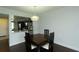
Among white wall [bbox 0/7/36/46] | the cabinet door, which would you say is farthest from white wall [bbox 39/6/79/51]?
the cabinet door

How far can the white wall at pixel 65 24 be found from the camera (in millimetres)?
2000

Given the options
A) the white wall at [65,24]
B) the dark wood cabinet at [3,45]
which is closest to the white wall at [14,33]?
the dark wood cabinet at [3,45]

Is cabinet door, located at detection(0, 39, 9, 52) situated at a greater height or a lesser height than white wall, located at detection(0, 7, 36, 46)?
lesser

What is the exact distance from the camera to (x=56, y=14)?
2070 millimetres

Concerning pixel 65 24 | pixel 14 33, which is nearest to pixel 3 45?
pixel 14 33

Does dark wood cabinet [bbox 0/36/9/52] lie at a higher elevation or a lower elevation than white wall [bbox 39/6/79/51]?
lower

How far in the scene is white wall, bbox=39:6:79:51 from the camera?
2.00 metres

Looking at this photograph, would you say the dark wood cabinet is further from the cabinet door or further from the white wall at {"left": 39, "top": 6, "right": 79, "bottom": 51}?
the white wall at {"left": 39, "top": 6, "right": 79, "bottom": 51}

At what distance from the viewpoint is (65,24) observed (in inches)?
84.3

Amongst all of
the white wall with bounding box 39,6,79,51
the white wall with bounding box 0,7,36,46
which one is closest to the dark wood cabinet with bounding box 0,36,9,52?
the white wall with bounding box 0,7,36,46

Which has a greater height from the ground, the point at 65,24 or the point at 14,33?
the point at 65,24

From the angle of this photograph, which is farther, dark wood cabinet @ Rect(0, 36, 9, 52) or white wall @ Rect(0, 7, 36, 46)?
white wall @ Rect(0, 7, 36, 46)

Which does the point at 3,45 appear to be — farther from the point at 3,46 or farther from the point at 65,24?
the point at 65,24

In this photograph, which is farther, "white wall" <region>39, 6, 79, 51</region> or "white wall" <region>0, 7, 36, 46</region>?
"white wall" <region>0, 7, 36, 46</region>
